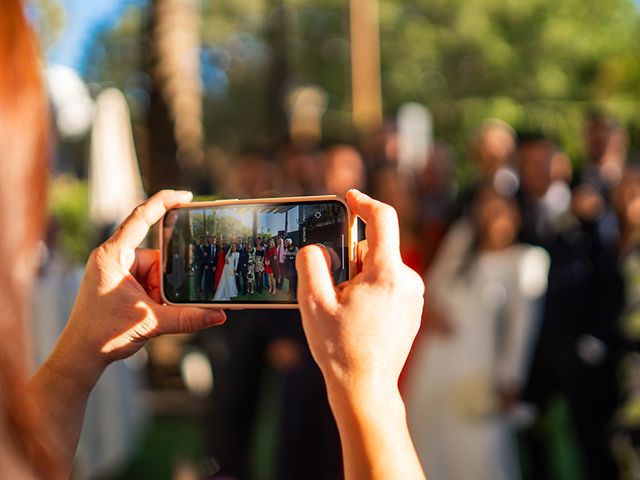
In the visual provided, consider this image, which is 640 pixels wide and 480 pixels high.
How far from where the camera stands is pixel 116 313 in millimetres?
1298

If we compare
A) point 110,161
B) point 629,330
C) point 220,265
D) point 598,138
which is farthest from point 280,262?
point 110,161

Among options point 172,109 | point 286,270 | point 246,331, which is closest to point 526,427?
point 246,331

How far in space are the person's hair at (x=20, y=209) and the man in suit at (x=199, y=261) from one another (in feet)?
1.91

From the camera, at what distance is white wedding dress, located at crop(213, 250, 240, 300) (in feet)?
4.73

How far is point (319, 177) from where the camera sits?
514 centimetres

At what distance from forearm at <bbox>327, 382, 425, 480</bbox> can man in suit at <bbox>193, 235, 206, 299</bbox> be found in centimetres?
43

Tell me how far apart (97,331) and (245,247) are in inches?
11.3

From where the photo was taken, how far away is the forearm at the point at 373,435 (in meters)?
1.06

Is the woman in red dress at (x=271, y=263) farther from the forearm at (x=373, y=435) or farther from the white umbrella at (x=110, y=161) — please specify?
the white umbrella at (x=110, y=161)

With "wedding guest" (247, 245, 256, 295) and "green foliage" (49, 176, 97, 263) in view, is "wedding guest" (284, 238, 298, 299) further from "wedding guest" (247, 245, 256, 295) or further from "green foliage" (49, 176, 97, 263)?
"green foliage" (49, 176, 97, 263)

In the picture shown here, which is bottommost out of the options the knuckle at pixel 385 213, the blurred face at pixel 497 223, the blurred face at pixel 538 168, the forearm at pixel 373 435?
the blurred face at pixel 497 223

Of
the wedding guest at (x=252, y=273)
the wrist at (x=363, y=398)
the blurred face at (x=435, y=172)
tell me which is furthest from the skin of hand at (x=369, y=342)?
the blurred face at (x=435, y=172)

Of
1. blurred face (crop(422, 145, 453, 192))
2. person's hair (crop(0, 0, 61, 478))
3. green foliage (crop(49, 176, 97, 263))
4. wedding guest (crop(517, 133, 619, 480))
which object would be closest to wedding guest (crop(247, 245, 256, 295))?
person's hair (crop(0, 0, 61, 478))

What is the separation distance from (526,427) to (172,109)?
4748mm
